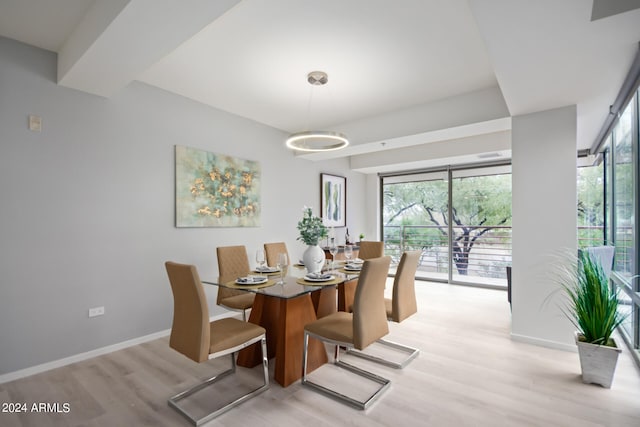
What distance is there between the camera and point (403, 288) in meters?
2.62

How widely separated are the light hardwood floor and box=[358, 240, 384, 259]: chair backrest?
1.12 metres

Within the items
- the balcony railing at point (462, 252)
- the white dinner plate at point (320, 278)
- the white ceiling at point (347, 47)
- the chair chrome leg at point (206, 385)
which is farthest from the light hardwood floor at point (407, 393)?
the balcony railing at point (462, 252)

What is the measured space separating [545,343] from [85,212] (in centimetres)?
458

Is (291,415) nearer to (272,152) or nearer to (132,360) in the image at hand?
(132,360)

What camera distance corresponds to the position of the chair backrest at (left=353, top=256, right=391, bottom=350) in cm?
206

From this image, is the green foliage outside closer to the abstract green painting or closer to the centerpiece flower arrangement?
the abstract green painting

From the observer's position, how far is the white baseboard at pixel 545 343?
293 cm

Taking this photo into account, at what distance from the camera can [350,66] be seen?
9.67 feet

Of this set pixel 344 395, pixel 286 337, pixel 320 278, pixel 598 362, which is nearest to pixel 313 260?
pixel 320 278

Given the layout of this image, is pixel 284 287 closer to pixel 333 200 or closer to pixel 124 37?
pixel 124 37

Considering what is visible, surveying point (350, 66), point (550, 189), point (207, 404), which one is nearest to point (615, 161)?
point (550, 189)

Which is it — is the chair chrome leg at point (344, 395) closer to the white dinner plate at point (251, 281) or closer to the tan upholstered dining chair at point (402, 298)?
the tan upholstered dining chair at point (402, 298)

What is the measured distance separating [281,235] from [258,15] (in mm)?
3154

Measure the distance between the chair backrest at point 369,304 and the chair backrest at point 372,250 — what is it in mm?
1692
